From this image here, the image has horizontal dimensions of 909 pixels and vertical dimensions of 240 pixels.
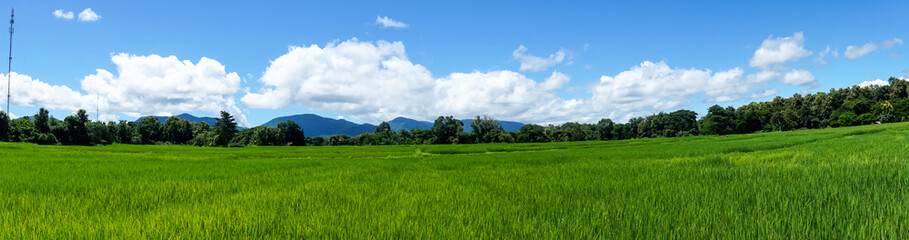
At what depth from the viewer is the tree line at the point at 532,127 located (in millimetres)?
68562

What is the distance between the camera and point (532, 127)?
101125 mm

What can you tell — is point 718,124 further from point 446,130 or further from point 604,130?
point 446,130

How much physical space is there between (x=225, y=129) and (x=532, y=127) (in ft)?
252

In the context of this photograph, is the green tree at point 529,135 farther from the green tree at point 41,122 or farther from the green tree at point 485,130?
the green tree at point 41,122

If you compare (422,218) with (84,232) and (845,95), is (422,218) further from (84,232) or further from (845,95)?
(845,95)

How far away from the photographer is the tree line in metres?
68.6

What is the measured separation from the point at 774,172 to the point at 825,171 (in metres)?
0.70

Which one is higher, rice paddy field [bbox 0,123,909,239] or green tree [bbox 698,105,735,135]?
green tree [bbox 698,105,735,135]

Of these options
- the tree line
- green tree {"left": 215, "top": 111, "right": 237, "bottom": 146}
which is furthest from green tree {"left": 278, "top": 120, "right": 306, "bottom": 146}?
green tree {"left": 215, "top": 111, "right": 237, "bottom": 146}

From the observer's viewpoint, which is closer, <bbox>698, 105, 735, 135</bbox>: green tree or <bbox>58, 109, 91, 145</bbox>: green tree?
<bbox>58, 109, 91, 145</bbox>: green tree

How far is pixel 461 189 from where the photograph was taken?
5359mm

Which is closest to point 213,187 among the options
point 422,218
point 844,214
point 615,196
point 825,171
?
point 422,218

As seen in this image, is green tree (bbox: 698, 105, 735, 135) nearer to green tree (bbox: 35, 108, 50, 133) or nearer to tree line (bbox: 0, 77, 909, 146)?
tree line (bbox: 0, 77, 909, 146)

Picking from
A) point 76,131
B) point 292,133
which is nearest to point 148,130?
point 76,131
